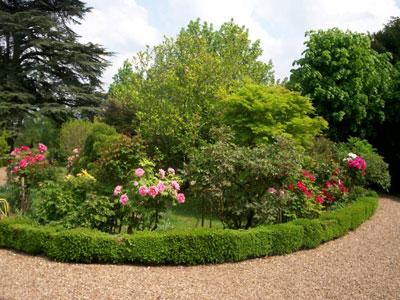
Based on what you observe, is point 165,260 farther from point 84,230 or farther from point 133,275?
point 84,230

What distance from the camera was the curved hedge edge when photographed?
7.13 meters

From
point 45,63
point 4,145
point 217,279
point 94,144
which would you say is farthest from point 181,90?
point 45,63

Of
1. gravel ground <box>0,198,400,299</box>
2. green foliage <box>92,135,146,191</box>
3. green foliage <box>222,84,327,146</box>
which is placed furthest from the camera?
green foliage <box>222,84,327,146</box>

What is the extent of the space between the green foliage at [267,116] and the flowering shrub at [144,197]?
456 centimetres

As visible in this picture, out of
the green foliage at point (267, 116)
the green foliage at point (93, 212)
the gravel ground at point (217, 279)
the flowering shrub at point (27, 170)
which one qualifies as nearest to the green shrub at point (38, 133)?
the flowering shrub at point (27, 170)

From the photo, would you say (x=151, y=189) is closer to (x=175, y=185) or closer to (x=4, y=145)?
(x=175, y=185)

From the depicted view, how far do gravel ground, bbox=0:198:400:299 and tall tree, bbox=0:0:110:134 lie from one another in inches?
806

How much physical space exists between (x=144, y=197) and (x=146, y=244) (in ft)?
3.09

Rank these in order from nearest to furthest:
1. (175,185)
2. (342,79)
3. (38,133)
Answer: (175,185) → (342,79) → (38,133)

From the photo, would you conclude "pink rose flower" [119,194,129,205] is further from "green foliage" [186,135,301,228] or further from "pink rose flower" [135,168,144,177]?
"green foliage" [186,135,301,228]

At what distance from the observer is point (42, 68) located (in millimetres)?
27562

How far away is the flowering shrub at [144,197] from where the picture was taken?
7871mm

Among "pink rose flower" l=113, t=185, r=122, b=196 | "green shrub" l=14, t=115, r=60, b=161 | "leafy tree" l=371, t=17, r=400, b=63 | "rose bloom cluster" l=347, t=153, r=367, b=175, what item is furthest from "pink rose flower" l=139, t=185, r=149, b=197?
"green shrub" l=14, t=115, r=60, b=161

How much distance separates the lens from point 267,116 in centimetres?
1227
